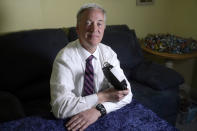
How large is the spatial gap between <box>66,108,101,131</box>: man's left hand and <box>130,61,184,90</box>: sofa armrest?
963 millimetres

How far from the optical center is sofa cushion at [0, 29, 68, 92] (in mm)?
1689

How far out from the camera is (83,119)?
1121 millimetres

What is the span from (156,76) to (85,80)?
93 cm

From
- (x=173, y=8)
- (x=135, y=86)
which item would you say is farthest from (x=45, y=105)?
(x=173, y=8)

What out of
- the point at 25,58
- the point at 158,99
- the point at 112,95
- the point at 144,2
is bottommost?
the point at 158,99

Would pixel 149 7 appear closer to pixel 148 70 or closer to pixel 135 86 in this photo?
pixel 148 70

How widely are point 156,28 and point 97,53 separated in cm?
177

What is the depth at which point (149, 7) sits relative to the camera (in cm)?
277

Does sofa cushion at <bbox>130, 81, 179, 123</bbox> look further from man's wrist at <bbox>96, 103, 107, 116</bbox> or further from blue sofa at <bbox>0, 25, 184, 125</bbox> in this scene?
man's wrist at <bbox>96, 103, 107, 116</bbox>

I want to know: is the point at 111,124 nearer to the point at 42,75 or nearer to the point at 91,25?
the point at 91,25

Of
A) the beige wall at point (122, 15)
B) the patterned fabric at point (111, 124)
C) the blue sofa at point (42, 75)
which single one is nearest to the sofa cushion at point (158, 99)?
the blue sofa at point (42, 75)

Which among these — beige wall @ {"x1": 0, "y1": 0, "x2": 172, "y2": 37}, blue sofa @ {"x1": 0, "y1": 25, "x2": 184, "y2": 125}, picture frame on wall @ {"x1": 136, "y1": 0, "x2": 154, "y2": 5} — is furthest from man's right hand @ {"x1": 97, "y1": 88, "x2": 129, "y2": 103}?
picture frame on wall @ {"x1": 136, "y1": 0, "x2": 154, "y2": 5}

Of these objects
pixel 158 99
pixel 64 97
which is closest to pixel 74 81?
pixel 64 97

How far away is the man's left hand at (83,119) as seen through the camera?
1.08m
